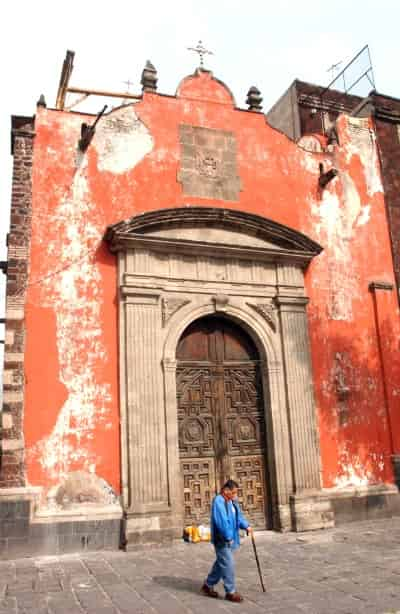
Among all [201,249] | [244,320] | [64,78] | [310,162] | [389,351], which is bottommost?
[389,351]

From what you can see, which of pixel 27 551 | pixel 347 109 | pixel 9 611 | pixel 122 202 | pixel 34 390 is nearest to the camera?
pixel 9 611

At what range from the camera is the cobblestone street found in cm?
483

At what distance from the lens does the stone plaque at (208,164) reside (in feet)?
30.5

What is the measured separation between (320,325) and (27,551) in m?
5.55

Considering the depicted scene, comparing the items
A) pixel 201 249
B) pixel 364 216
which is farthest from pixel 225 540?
pixel 364 216

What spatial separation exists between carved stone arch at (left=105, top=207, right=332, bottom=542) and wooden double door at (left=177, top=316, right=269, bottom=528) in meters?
0.24

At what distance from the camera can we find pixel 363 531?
8.12 m

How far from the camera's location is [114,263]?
8.45 metres

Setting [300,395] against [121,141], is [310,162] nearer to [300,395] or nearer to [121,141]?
[121,141]

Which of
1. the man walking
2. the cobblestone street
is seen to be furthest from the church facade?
the man walking

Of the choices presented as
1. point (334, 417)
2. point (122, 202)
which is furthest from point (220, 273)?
point (334, 417)

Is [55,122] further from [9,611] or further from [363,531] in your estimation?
[363,531]

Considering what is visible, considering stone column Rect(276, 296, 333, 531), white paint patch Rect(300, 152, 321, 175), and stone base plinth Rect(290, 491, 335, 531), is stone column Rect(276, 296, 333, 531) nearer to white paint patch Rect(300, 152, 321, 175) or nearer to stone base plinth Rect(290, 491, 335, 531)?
stone base plinth Rect(290, 491, 335, 531)

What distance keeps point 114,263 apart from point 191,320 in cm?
143
